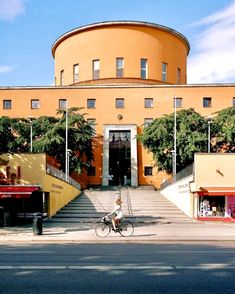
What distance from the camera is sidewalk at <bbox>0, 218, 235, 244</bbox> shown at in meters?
19.3

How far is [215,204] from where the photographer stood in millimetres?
29172

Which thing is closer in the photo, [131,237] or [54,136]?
[131,237]

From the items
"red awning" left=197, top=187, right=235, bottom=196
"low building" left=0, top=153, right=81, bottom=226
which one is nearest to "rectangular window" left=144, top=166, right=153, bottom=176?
"red awning" left=197, top=187, right=235, bottom=196

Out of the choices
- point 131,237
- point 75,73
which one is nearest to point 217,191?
point 131,237

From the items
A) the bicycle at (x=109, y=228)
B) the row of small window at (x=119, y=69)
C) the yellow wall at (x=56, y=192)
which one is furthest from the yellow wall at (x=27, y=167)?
the row of small window at (x=119, y=69)

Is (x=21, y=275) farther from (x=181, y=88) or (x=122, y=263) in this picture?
(x=181, y=88)

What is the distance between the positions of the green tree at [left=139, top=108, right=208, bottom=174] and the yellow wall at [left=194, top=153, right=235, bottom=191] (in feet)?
51.0

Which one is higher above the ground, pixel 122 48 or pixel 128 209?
pixel 122 48

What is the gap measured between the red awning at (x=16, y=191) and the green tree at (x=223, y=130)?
2552 centimetres

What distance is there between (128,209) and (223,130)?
56.3ft

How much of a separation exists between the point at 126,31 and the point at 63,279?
180 feet

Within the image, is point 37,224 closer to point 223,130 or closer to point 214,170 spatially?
point 214,170

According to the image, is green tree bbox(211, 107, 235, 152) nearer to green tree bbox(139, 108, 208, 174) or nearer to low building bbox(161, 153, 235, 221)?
green tree bbox(139, 108, 208, 174)

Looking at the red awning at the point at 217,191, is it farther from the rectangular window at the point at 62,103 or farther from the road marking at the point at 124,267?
the rectangular window at the point at 62,103
